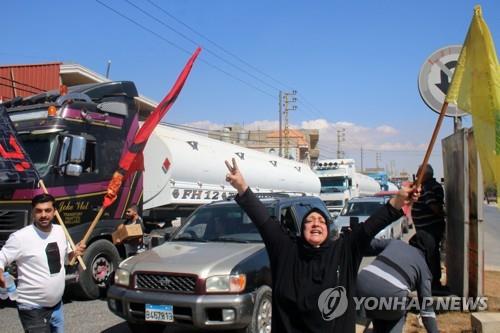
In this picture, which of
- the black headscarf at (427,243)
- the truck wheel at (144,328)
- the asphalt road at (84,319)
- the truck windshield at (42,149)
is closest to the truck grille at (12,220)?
the truck windshield at (42,149)

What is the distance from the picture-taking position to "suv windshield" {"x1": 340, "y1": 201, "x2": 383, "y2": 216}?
58.7 ft

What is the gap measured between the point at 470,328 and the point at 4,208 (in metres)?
6.80

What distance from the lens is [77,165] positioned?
8406 millimetres

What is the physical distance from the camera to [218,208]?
23.9 feet

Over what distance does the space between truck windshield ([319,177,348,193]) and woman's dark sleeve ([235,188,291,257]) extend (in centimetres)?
2642

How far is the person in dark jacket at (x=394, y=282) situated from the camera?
13.3 feet

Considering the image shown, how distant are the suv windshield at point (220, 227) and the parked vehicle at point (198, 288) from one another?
22cm

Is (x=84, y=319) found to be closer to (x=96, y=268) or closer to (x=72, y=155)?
(x=96, y=268)

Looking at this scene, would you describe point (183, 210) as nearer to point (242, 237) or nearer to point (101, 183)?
point (101, 183)

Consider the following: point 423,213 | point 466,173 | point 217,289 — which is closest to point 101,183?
point 217,289

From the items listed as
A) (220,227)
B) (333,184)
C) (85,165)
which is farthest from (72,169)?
(333,184)

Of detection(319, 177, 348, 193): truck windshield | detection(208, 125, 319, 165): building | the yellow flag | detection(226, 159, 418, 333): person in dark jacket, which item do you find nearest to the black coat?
detection(226, 159, 418, 333): person in dark jacket

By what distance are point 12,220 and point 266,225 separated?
599 centimetres

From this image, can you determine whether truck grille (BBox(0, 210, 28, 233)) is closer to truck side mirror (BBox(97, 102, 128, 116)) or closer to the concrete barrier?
truck side mirror (BBox(97, 102, 128, 116))
